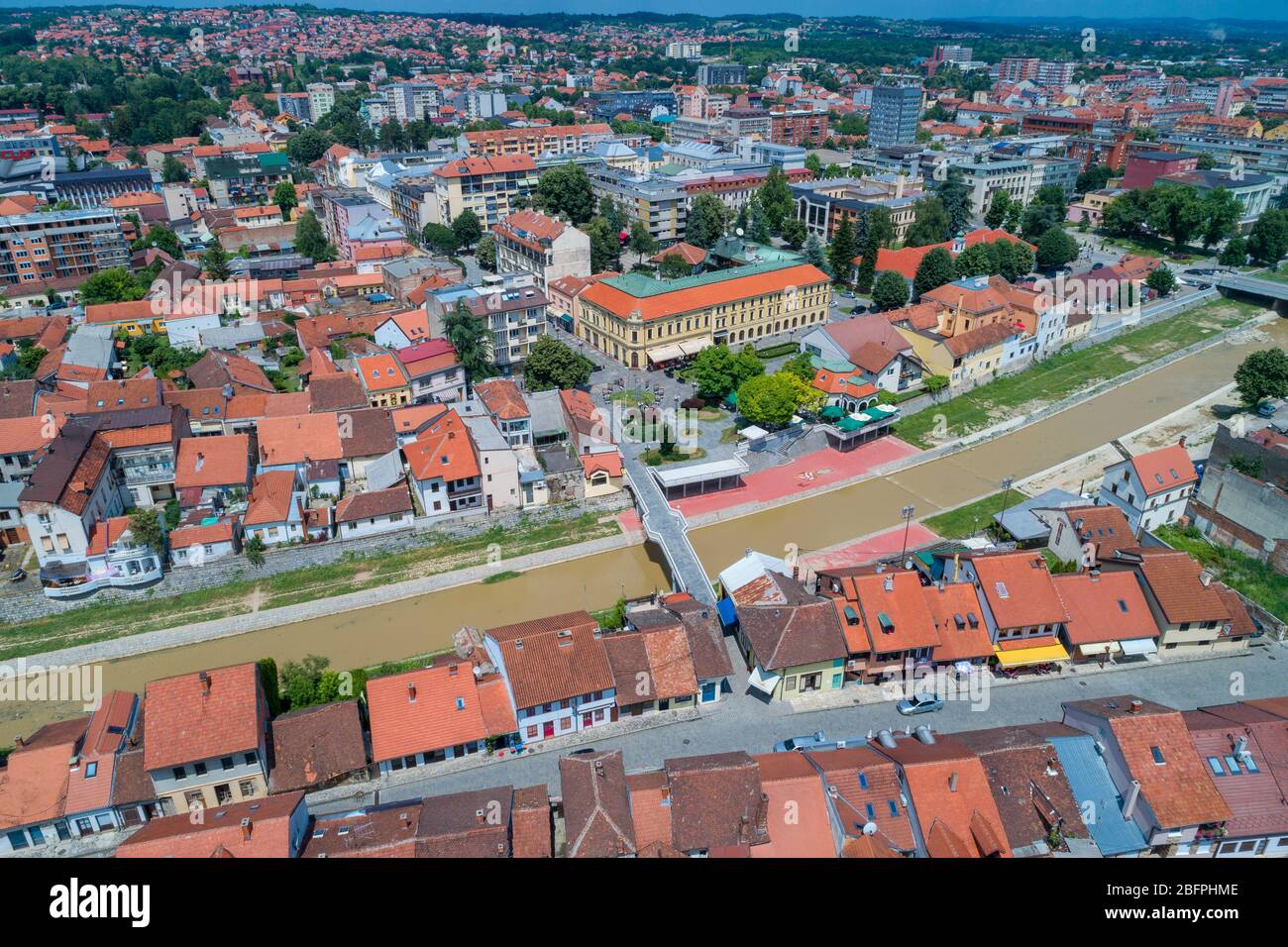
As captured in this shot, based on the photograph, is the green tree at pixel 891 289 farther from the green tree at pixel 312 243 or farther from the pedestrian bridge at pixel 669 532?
the green tree at pixel 312 243

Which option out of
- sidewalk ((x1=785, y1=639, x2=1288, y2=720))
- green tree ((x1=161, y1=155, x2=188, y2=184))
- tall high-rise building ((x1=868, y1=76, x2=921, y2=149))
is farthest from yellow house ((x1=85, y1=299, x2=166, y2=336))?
tall high-rise building ((x1=868, y1=76, x2=921, y2=149))

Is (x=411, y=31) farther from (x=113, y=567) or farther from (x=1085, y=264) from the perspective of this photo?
(x=113, y=567)

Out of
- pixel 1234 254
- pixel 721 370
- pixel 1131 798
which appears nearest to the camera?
pixel 1131 798

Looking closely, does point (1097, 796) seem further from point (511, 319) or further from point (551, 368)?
point (511, 319)

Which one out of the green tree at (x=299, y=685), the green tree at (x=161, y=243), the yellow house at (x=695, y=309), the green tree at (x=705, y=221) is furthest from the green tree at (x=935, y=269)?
the green tree at (x=161, y=243)

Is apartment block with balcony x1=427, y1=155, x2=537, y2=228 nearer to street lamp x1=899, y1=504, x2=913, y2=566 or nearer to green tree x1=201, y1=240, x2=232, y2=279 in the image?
green tree x1=201, y1=240, x2=232, y2=279

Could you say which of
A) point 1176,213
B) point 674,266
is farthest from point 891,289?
point 1176,213

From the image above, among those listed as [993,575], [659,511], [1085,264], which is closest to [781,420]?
[659,511]
